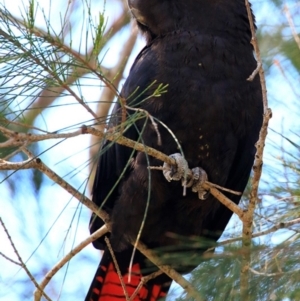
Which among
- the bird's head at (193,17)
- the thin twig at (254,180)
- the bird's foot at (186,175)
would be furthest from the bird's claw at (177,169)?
the bird's head at (193,17)

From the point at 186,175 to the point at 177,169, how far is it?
0.04m

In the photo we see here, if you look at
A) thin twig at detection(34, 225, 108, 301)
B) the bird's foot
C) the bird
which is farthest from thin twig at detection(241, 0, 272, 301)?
thin twig at detection(34, 225, 108, 301)

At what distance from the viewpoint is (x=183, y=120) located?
7.39 ft

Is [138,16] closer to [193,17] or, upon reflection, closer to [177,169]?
[193,17]

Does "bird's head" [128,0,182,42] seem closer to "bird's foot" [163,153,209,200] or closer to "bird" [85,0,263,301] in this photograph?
"bird" [85,0,263,301]

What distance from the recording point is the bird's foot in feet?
6.86

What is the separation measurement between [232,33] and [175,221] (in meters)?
0.66

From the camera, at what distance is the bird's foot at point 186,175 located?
6.86ft

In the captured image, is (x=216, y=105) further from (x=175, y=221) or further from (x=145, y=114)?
(x=145, y=114)

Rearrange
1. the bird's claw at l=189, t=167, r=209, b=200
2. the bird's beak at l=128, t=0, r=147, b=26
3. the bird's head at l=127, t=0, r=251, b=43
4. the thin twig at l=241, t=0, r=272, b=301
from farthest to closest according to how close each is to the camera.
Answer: the bird's beak at l=128, t=0, r=147, b=26
the bird's head at l=127, t=0, r=251, b=43
the bird's claw at l=189, t=167, r=209, b=200
the thin twig at l=241, t=0, r=272, b=301

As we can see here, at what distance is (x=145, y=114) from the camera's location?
1.70 m

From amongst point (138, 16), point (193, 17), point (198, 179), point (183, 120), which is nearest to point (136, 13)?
point (138, 16)

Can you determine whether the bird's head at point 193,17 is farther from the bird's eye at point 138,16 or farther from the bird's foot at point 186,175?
the bird's foot at point 186,175

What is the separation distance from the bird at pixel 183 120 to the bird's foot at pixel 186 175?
0.06 feet
